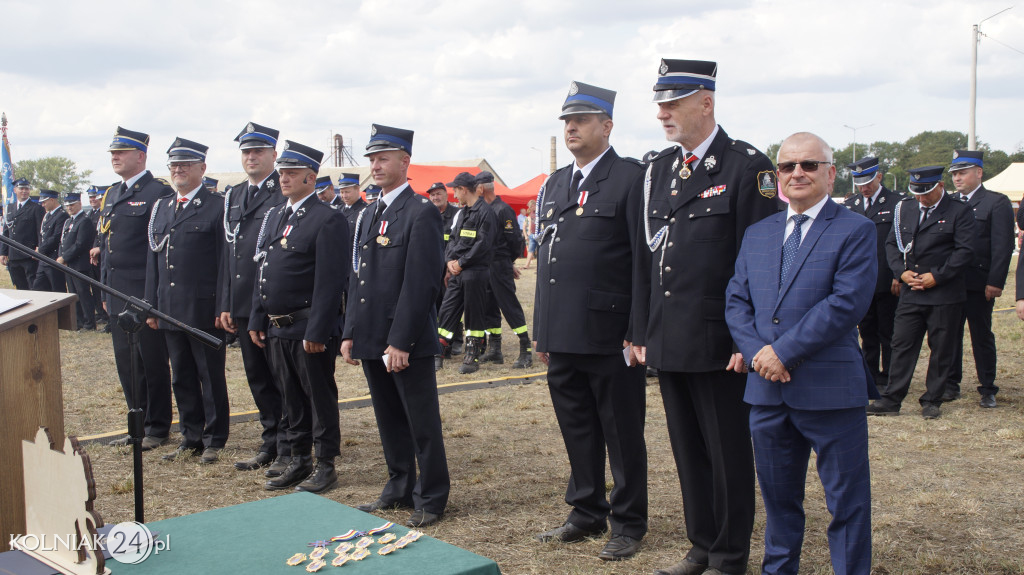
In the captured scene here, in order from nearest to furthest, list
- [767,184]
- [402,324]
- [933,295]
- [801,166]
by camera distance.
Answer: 1. [801,166]
2. [767,184]
3. [402,324]
4. [933,295]

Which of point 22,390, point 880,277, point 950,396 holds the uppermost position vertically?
point 880,277

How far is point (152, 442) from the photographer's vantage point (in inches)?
273

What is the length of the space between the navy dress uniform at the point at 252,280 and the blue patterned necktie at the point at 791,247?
12.4 ft

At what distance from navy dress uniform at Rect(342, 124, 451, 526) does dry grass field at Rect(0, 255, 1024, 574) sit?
0.27m

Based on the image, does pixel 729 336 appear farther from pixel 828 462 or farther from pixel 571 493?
pixel 571 493

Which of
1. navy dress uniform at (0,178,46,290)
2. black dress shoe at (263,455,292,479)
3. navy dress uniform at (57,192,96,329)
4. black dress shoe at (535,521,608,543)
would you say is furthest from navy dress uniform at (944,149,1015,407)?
navy dress uniform at (0,178,46,290)

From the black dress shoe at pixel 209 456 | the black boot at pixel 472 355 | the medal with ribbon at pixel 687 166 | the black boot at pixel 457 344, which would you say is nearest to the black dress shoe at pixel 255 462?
the black dress shoe at pixel 209 456

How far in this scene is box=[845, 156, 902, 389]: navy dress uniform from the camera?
27.5ft

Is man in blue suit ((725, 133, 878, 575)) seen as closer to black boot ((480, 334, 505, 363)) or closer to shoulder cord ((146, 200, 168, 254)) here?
shoulder cord ((146, 200, 168, 254))

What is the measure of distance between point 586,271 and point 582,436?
87cm

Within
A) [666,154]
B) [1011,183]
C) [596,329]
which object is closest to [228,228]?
[596,329]

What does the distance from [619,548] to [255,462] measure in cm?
313

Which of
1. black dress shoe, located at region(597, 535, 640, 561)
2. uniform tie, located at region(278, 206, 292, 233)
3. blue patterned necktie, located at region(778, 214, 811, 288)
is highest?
uniform tie, located at region(278, 206, 292, 233)

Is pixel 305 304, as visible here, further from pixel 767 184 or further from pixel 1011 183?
pixel 1011 183
